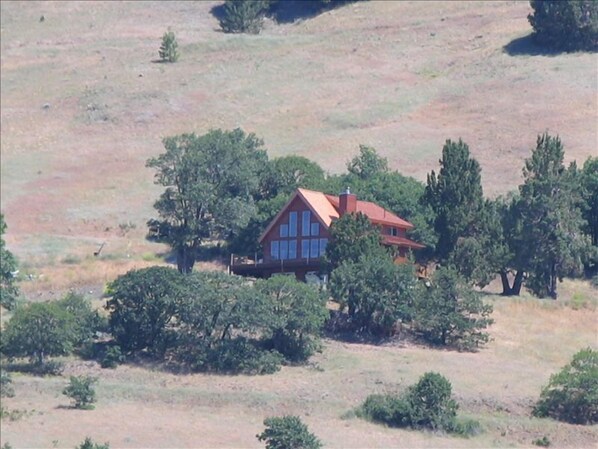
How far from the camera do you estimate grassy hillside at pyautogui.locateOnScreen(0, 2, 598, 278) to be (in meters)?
122

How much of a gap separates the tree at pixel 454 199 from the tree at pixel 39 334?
22.7 meters

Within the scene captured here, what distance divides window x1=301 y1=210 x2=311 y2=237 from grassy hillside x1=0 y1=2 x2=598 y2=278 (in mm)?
10868

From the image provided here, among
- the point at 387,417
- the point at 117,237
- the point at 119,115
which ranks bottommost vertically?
the point at 387,417

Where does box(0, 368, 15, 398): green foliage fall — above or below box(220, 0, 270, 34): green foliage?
below

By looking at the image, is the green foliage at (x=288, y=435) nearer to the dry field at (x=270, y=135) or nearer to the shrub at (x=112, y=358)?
the dry field at (x=270, y=135)

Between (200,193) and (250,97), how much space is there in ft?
156

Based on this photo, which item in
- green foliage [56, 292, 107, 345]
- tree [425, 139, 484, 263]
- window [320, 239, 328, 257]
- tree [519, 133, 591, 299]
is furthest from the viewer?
tree [425, 139, 484, 263]

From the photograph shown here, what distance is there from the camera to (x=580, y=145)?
12594cm

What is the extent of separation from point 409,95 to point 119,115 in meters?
21.3

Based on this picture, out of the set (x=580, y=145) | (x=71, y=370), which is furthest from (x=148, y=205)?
(x=71, y=370)

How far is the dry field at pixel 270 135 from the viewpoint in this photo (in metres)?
77.7

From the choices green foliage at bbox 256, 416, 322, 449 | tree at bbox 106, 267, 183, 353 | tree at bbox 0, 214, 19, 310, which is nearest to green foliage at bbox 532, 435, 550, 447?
green foliage at bbox 256, 416, 322, 449

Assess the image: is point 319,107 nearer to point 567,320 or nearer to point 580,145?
point 580,145

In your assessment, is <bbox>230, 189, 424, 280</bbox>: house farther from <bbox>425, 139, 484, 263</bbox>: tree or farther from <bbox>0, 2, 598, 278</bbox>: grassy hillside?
<bbox>0, 2, 598, 278</bbox>: grassy hillside
